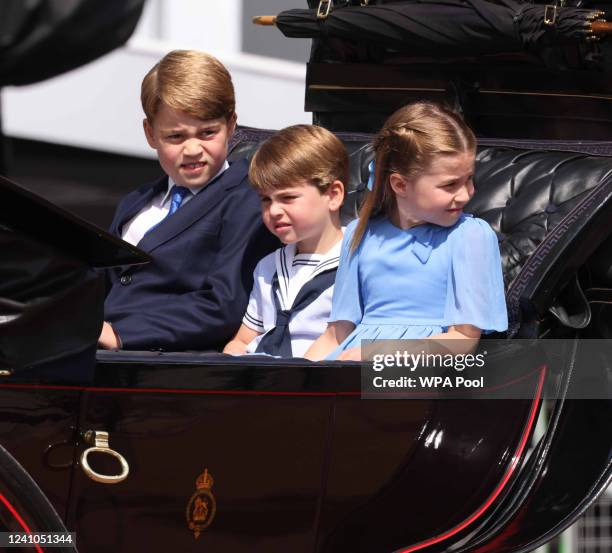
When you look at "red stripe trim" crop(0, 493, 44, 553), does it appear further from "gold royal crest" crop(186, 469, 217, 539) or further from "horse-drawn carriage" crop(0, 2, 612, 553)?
"gold royal crest" crop(186, 469, 217, 539)

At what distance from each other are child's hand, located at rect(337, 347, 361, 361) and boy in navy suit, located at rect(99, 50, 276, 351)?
33 centimetres

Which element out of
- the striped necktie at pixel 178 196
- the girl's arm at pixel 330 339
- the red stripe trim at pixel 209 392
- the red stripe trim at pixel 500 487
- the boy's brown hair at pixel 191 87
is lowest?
the red stripe trim at pixel 500 487

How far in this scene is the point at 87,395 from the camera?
2021 millimetres

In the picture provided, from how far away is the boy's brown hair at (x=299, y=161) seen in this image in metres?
2.55

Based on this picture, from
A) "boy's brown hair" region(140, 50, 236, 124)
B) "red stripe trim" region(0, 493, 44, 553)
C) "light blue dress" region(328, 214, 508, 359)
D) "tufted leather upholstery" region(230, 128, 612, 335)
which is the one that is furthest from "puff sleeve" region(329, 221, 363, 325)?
"red stripe trim" region(0, 493, 44, 553)

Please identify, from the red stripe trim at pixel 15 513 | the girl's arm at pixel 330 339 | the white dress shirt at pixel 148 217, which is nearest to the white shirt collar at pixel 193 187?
the white dress shirt at pixel 148 217

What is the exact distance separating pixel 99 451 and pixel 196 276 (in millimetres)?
726

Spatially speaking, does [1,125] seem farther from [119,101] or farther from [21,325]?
[21,325]

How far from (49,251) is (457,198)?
82 cm

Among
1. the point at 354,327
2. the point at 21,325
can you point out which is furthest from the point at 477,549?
the point at 21,325

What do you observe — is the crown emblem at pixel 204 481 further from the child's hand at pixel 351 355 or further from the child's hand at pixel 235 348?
the child's hand at pixel 235 348

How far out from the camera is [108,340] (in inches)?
101

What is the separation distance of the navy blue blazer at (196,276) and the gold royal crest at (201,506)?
538 millimetres

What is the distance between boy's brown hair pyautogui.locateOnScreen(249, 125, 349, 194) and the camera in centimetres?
255
